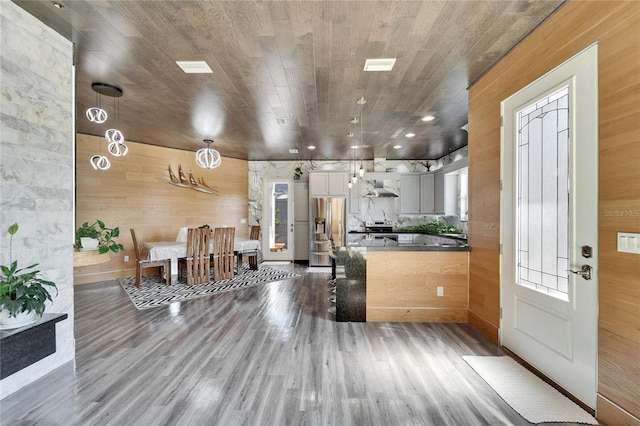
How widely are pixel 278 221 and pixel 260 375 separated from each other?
5.45 m

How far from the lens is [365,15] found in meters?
2.06

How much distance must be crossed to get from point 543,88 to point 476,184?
1.13 meters

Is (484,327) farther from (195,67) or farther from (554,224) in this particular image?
(195,67)

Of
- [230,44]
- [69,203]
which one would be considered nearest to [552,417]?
[230,44]

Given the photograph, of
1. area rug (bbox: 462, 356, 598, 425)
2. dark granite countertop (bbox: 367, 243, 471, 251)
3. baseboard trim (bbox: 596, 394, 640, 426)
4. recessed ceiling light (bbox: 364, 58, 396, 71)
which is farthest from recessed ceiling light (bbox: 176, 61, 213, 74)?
baseboard trim (bbox: 596, 394, 640, 426)

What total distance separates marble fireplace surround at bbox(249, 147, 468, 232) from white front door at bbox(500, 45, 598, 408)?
4075 millimetres

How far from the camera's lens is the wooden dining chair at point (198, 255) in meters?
4.88

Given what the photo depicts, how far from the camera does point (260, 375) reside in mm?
2164

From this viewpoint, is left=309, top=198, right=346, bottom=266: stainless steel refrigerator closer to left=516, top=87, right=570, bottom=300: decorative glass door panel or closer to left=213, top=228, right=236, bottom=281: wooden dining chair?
left=213, top=228, right=236, bottom=281: wooden dining chair

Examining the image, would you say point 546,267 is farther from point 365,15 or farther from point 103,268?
point 103,268

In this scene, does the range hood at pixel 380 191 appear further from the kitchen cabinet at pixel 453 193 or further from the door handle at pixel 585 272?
the door handle at pixel 585 272

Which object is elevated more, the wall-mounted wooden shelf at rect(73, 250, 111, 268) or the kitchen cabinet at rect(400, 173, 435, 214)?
the kitchen cabinet at rect(400, 173, 435, 214)

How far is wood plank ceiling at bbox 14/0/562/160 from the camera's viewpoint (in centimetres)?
204

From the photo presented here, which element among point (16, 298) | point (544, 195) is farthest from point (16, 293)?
point (544, 195)
